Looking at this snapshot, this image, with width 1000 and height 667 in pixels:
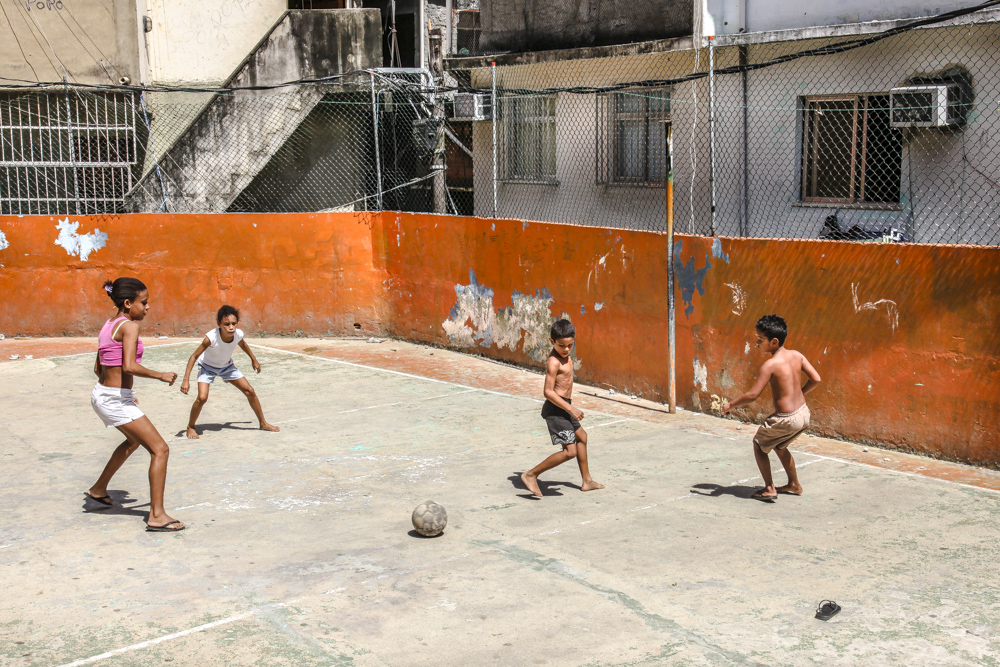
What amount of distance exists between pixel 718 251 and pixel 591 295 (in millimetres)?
1775

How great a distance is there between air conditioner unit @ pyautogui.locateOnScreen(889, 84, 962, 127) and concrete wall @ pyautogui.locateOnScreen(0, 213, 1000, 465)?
9.02ft

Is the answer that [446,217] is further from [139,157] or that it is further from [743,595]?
[743,595]

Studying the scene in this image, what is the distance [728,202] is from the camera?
12.3 m

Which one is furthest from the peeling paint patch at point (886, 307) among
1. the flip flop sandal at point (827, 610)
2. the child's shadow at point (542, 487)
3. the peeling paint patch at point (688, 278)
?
the flip flop sandal at point (827, 610)

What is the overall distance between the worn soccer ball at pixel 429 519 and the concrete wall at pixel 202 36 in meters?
13.1

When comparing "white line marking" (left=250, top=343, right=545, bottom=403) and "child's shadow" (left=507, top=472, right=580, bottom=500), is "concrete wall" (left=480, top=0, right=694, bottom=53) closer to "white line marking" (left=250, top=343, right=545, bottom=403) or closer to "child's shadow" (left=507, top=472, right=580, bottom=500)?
"white line marking" (left=250, top=343, right=545, bottom=403)

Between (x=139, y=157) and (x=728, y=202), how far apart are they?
979cm

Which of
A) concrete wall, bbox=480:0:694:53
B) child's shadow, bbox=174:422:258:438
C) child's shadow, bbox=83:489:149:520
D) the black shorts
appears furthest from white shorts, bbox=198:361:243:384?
concrete wall, bbox=480:0:694:53

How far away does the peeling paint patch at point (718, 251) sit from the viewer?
9094 millimetres

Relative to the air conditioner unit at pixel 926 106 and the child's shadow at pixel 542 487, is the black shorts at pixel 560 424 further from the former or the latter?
the air conditioner unit at pixel 926 106

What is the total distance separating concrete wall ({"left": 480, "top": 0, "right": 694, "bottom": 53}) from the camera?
12875mm

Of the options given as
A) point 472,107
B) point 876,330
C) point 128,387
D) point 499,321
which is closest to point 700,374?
point 876,330

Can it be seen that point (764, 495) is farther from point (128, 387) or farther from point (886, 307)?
point (128, 387)

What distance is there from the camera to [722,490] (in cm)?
709
